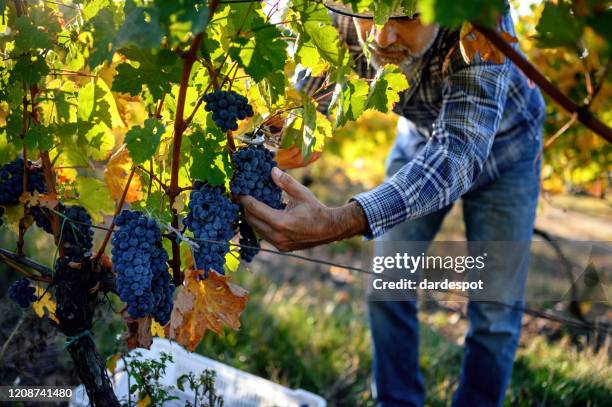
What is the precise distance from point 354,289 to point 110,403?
3976mm

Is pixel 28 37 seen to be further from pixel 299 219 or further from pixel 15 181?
pixel 299 219

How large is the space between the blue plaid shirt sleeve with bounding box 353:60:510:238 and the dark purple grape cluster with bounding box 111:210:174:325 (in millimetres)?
616

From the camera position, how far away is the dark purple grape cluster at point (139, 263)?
4.57ft

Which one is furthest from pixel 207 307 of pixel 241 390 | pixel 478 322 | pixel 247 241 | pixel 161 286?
pixel 478 322

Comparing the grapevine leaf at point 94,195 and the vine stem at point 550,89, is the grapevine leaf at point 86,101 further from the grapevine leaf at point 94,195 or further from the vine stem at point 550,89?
the vine stem at point 550,89

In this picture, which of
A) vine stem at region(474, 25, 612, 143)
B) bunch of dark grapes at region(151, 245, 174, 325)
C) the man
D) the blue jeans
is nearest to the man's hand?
the man

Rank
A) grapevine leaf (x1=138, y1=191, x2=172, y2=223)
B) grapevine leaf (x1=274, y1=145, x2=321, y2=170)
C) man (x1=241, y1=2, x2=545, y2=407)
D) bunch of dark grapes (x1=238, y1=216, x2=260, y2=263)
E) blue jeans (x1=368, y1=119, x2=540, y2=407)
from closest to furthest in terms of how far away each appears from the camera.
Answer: grapevine leaf (x1=138, y1=191, x2=172, y2=223)
bunch of dark grapes (x1=238, y1=216, x2=260, y2=263)
man (x1=241, y1=2, x2=545, y2=407)
grapevine leaf (x1=274, y1=145, x2=321, y2=170)
blue jeans (x1=368, y1=119, x2=540, y2=407)

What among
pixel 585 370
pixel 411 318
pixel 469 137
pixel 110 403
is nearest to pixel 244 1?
pixel 469 137

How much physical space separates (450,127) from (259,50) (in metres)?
0.86

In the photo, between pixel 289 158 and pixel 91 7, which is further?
pixel 289 158

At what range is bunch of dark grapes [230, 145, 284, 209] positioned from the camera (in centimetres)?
154

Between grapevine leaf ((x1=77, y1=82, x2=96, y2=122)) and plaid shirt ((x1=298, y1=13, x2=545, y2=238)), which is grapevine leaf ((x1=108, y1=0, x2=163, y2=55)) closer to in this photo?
grapevine leaf ((x1=77, y1=82, x2=96, y2=122))

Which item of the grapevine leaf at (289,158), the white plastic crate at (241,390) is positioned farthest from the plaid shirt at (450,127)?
the white plastic crate at (241,390)

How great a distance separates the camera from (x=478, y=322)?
2.64 meters
